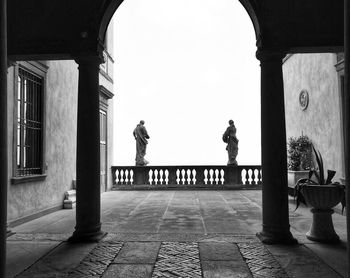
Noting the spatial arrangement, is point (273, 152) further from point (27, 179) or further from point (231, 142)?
point (231, 142)

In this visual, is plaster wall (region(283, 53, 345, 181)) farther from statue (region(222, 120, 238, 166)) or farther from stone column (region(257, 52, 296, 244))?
stone column (region(257, 52, 296, 244))

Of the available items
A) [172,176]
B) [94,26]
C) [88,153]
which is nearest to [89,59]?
[94,26]

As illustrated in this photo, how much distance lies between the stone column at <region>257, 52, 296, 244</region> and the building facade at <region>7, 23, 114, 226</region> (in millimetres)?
3453

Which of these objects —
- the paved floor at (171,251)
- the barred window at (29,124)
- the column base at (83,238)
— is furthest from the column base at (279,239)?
the barred window at (29,124)

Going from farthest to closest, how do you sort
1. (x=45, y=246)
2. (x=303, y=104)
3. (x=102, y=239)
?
(x=303, y=104), (x=102, y=239), (x=45, y=246)

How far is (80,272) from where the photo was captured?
3.94 m

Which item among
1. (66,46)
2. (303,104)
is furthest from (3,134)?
(303,104)

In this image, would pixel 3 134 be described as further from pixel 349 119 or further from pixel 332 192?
pixel 332 192

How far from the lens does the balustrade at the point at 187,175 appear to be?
14445 mm

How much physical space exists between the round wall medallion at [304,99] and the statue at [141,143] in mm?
6376

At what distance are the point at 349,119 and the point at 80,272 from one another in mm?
3161

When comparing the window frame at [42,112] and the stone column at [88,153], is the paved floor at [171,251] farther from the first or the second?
the window frame at [42,112]

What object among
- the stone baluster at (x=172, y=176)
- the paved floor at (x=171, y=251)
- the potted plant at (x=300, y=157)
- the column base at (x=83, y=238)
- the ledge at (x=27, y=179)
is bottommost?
the paved floor at (x=171, y=251)

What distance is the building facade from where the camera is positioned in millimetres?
6840
